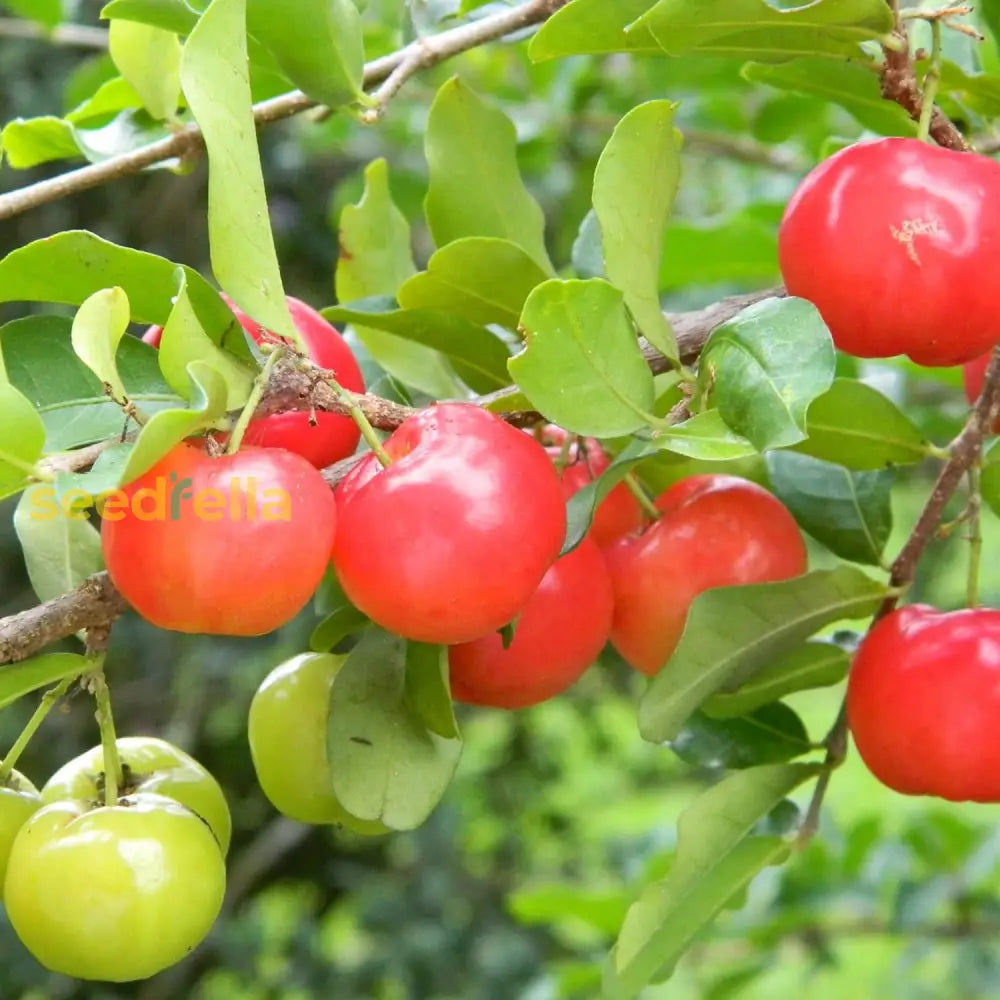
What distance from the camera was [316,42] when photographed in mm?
900

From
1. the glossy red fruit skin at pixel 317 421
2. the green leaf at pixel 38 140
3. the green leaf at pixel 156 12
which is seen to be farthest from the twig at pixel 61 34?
the glossy red fruit skin at pixel 317 421

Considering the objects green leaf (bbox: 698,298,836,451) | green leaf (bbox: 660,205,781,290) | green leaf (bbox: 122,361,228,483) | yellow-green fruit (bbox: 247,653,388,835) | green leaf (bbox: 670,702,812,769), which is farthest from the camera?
green leaf (bbox: 660,205,781,290)

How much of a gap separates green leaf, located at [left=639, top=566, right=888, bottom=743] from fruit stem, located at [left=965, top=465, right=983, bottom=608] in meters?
0.07

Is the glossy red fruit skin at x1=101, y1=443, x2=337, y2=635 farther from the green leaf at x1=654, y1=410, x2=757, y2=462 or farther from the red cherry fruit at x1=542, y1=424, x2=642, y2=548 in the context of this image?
the red cherry fruit at x1=542, y1=424, x2=642, y2=548

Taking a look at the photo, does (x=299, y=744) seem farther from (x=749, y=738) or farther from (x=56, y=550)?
(x=749, y=738)

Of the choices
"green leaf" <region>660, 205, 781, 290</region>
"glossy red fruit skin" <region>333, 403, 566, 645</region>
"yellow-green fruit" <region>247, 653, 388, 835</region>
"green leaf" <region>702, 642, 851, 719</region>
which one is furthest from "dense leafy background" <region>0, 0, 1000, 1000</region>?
Result: "glossy red fruit skin" <region>333, 403, 566, 645</region>

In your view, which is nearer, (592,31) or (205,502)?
(205,502)

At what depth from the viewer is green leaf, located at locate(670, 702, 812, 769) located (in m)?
1.12

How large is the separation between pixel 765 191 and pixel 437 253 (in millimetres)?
1618

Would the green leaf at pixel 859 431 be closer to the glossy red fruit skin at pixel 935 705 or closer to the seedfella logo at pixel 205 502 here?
the glossy red fruit skin at pixel 935 705

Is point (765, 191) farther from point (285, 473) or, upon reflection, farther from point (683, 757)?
point (285, 473)

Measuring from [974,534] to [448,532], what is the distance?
47 cm

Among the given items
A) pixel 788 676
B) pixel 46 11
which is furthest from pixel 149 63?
pixel 46 11

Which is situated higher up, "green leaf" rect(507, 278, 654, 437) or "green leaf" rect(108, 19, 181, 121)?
"green leaf" rect(108, 19, 181, 121)
